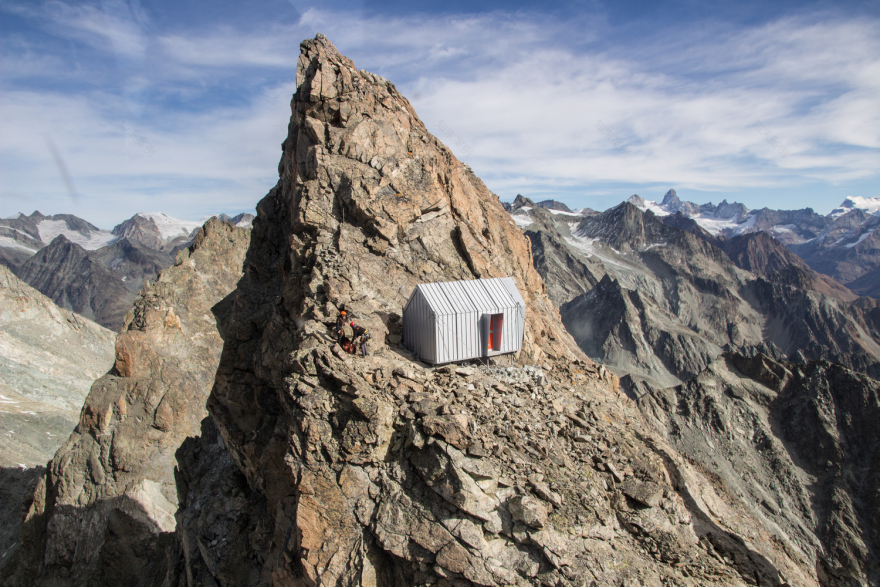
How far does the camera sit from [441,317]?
1114 centimetres

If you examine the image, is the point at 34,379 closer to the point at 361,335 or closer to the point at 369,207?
the point at 369,207

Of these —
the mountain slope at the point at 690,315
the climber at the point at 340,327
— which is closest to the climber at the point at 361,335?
the climber at the point at 340,327

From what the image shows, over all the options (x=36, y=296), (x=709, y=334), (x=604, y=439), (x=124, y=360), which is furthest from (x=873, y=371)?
(x=36, y=296)

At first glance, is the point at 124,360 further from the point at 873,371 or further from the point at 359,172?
the point at 873,371

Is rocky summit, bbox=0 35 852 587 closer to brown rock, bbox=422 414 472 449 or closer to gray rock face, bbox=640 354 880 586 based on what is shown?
brown rock, bbox=422 414 472 449

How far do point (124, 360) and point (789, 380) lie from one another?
252 feet

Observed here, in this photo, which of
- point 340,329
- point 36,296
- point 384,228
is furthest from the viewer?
point 36,296

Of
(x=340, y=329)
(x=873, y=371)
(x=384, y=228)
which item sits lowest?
(x=873, y=371)

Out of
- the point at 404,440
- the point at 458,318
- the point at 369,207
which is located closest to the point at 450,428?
the point at 404,440

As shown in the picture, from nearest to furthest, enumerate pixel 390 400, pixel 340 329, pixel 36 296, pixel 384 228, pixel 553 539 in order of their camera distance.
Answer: pixel 553 539, pixel 390 400, pixel 340 329, pixel 384 228, pixel 36 296

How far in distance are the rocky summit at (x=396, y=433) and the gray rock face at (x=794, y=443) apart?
4304 cm

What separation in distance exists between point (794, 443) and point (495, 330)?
6239cm

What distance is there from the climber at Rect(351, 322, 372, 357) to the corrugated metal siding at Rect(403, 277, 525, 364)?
4.98 ft

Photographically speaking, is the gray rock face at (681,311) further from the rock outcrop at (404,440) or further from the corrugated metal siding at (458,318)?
the corrugated metal siding at (458,318)
